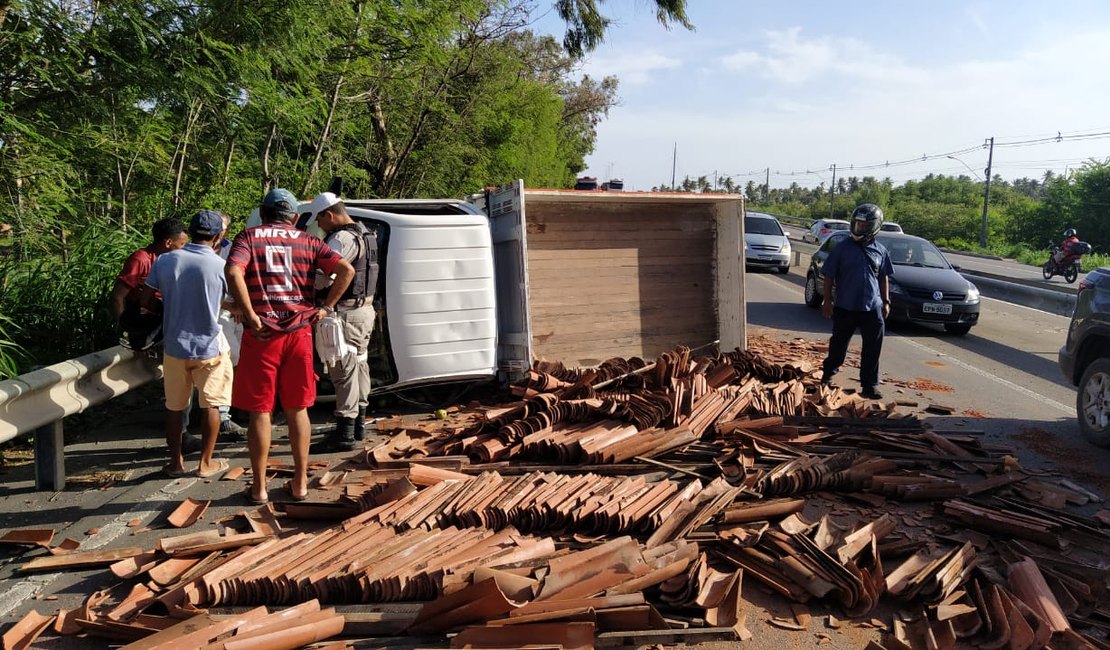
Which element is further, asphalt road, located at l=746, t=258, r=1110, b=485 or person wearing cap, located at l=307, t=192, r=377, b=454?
asphalt road, located at l=746, t=258, r=1110, b=485

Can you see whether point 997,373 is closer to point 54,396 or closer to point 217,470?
point 217,470

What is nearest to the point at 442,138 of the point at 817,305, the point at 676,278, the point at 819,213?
the point at 817,305

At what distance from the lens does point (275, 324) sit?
4977 millimetres

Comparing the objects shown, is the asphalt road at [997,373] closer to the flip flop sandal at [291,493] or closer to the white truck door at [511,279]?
the white truck door at [511,279]

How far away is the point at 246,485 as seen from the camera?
5500mm

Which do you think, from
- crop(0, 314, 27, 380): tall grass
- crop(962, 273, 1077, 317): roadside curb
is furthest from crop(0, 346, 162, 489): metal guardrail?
crop(962, 273, 1077, 317): roadside curb

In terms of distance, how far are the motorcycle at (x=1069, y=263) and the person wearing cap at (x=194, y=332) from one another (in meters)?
28.3

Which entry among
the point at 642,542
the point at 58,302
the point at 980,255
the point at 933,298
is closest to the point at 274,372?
the point at 642,542

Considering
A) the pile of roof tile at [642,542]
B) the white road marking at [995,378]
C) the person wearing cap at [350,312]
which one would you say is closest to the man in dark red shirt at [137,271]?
the person wearing cap at [350,312]

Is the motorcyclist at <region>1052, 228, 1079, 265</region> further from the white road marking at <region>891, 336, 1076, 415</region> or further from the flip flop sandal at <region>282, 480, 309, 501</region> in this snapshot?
the flip flop sandal at <region>282, 480, 309, 501</region>

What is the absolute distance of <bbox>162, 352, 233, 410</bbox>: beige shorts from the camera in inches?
218

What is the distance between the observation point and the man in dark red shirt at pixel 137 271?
5.80 m

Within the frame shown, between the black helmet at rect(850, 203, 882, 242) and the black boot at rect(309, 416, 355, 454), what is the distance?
5.41 metres

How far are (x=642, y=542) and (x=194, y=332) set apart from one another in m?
3.42
